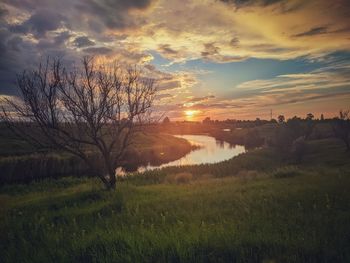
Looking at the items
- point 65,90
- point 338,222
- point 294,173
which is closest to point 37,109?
point 65,90

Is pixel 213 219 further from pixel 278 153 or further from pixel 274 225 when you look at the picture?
pixel 278 153

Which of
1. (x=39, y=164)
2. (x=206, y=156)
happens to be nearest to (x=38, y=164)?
(x=39, y=164)

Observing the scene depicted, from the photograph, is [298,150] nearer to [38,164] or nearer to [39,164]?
[39,164]

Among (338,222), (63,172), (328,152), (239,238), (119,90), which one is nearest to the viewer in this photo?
(239,238)

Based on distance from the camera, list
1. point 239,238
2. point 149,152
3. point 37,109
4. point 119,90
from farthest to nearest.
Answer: point 149,152, point 119,90, point 37,109, point 239,238

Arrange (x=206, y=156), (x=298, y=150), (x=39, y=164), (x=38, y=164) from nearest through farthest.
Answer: (x=38, y=164) → (x=39, y=164) → (x=298, y=150) → (x=206, y=156)

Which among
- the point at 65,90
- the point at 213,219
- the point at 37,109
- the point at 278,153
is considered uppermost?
the point at 65,90

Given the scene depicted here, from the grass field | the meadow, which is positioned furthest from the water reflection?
the grass field

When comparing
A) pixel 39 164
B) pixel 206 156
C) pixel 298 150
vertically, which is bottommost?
pixel 206 156

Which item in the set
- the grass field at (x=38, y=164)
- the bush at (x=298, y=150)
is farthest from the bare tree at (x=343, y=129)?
the grass field at (x=38, y=164)

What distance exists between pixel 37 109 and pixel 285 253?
14.6m

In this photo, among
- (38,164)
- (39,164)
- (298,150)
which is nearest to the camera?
(38,164)

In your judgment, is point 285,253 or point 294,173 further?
point 294,173

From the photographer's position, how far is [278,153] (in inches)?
2598
